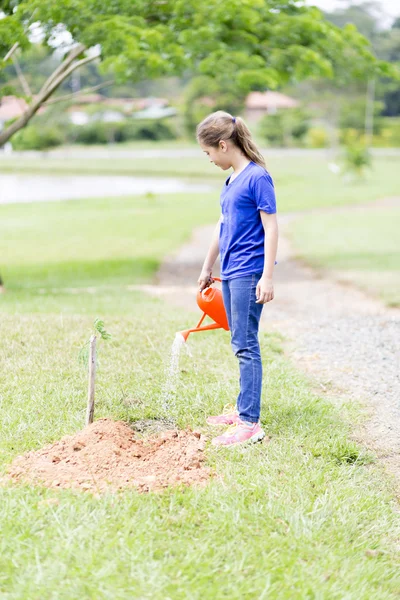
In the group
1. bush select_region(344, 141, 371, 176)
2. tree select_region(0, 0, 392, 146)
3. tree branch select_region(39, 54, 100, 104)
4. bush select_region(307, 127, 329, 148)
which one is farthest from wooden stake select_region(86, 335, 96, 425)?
bush select_region(307, 127, 329, 148)

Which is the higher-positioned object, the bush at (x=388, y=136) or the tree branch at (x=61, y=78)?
the tree branch at (x=61, y=78)

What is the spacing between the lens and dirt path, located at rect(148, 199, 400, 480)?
4512 mm

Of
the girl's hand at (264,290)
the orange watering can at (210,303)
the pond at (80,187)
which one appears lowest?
the pond at (80,187)

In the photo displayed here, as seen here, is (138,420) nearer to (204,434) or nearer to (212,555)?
(204,434)

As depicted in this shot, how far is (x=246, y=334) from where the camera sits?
3865 millimetres

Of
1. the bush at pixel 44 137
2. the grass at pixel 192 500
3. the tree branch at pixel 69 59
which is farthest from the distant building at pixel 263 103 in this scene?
the grass at pixel 192 500

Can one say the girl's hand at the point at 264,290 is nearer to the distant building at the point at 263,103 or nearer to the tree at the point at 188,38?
the tree at the point at 188,38

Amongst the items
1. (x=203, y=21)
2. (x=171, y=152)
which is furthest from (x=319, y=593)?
(x=171, y=152)

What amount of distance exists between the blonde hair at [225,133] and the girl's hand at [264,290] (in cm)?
65

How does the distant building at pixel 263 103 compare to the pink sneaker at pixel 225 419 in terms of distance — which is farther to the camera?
the distant building at pixel 263 103

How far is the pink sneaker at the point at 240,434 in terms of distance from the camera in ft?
12.6

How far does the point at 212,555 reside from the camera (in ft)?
9.14

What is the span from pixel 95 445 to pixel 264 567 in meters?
1.23

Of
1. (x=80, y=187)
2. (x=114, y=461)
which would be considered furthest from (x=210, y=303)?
(x=80, y=187)
